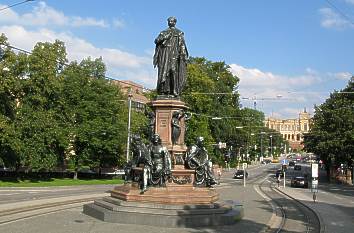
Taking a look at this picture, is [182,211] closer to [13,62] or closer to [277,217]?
[277,217]

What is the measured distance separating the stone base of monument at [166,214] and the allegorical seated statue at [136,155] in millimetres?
A: 1772

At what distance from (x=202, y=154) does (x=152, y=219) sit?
4.24 meters

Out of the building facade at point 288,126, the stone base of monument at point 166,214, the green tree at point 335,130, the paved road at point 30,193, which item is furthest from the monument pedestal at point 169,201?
the building facade at point 288,126

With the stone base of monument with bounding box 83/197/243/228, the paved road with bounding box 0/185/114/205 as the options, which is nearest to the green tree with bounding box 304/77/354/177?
the paved road with bounding box 0/185/114/205

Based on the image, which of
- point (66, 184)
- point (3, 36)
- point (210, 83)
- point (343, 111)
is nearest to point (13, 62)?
point (3, 36)

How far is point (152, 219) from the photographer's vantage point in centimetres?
1527

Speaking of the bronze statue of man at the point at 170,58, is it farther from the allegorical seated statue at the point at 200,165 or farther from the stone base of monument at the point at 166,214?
the stone base of monument at the point at 166,214

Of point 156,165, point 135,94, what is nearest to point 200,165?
point 156,165

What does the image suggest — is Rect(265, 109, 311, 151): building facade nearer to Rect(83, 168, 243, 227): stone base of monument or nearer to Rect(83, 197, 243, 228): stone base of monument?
Rect(83, 168, 243, 227): stone base of monument

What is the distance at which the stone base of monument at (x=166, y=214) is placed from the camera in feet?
49.9

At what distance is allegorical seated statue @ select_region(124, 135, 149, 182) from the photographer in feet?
58.7

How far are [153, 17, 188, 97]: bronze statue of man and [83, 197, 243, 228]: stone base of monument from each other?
5.56m

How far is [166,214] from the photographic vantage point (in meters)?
15.4

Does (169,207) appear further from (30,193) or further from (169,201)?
(30,193)
